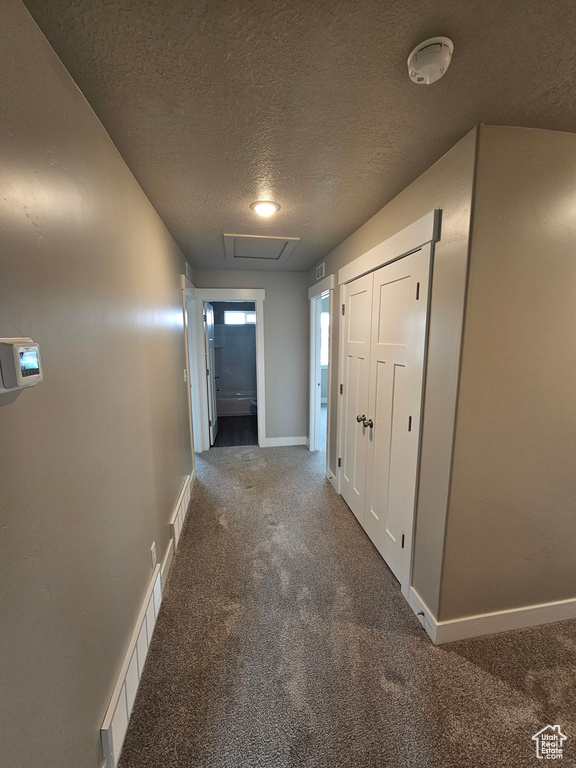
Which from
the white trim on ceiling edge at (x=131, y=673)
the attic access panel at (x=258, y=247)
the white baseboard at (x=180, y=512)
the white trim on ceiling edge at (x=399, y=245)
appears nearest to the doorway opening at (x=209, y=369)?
the attic access panel at (x=258, y=247)

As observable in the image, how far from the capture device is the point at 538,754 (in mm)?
1106

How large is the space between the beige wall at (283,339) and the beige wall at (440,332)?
2.26m

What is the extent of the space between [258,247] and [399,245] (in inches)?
58.5

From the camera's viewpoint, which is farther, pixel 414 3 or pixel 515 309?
pixel 515 309

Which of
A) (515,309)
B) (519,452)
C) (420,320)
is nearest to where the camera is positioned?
(515,309)

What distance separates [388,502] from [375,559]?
448 mm

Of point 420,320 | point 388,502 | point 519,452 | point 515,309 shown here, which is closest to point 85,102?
point 420,320

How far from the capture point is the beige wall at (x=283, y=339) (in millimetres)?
3787

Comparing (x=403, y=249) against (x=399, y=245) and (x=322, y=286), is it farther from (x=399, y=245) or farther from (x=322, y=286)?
(x=322, y=286)

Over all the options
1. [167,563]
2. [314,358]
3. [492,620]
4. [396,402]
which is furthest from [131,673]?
[314,358]

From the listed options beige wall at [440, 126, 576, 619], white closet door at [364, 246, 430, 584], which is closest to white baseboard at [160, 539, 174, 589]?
white closet door at [364, 246, 430, 584]

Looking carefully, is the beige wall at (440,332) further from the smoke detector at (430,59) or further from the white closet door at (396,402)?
the smoke detector at (430,59)

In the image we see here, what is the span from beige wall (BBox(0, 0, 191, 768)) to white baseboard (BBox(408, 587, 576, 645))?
1406 millimetres

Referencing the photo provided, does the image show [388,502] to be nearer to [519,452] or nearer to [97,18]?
[519,452]
